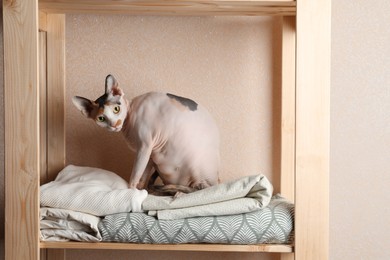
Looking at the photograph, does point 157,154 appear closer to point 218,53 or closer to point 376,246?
point 218,53

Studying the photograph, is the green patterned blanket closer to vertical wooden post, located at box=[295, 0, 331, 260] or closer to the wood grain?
vertical wooden post, located at box=[295, 0, 331, 260]

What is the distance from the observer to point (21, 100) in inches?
58.3

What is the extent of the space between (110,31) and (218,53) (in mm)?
312

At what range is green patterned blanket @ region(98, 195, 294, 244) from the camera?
4.93ft

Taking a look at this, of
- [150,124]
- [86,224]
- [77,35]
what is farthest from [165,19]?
[86,224]

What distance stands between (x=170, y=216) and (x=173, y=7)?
0.51m

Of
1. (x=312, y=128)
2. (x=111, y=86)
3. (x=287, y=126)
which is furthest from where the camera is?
(x=287, y=126)

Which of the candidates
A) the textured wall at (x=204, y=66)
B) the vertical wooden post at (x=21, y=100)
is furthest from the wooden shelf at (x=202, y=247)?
the textured wall at (x=204, y=66)

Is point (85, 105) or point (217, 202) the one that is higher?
point (85, 105)

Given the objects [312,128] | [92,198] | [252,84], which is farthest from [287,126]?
[92,198]

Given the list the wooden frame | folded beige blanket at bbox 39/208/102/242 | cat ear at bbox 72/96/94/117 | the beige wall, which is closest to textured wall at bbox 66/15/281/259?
the beige wall

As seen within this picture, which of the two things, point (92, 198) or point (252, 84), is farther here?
point (252, 84)

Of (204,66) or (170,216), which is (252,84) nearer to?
(204,66)

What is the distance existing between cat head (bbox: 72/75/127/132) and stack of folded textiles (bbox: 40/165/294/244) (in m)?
0.18
